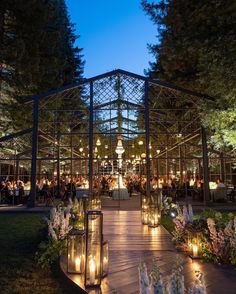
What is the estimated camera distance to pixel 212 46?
10.8m

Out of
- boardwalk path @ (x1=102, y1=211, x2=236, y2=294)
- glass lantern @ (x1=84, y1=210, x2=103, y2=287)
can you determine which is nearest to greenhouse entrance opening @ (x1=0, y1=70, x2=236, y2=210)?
boardwalk path @ (x1=102, y1=211, x2=236, y2=294)

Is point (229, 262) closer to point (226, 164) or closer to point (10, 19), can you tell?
point (226, 164)

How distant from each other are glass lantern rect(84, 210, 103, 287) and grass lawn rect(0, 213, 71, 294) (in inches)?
16.4

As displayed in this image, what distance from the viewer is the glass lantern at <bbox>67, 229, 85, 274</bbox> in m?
4.70

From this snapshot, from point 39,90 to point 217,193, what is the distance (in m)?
12.3

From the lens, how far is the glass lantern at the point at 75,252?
4.70m

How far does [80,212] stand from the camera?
9.22 meters

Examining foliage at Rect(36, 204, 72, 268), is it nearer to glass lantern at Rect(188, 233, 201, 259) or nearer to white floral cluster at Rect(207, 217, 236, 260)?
glass lantern at Rect(188, 233, 201, 259)

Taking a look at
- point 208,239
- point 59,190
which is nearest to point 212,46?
point 208,239

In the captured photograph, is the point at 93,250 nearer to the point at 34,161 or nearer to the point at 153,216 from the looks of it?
the point at 153,216

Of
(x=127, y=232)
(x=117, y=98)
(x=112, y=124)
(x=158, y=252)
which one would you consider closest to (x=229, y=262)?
(x=158, y=252)

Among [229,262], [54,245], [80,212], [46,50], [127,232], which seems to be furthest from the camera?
[46,50]

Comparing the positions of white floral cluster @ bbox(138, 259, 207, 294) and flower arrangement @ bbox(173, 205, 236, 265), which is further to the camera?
flower arrangement @ bbox(173, 205, 236, 265)

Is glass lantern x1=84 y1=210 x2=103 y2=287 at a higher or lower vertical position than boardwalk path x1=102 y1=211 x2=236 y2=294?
higher
